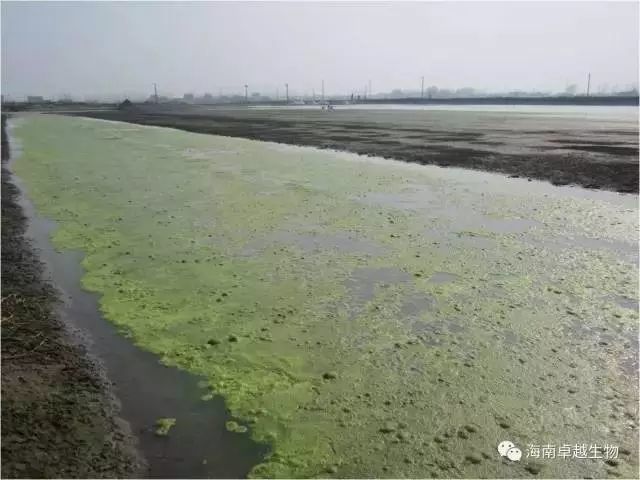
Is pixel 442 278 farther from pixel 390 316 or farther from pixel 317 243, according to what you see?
pixel 317 243

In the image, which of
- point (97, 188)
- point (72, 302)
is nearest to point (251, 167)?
point (97, 188)

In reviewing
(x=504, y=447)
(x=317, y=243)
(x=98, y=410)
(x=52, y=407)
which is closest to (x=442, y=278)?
(x=317, y=243)

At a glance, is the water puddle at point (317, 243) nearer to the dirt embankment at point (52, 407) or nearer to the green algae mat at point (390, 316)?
the green algae mat at point (390, 316)

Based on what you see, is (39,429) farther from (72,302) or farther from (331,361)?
(72,302)

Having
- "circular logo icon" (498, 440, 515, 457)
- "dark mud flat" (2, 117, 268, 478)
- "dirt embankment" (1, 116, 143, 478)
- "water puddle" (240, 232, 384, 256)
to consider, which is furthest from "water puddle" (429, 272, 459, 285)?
"dirt embankment" (1, 116, 143, 478)

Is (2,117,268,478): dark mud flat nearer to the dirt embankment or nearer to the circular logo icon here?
the dirt embankment

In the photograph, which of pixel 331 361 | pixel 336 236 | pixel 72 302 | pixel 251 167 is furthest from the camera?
pixel 251 167
